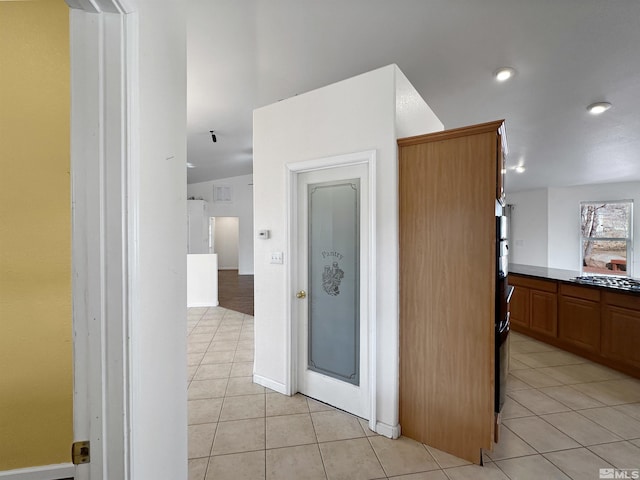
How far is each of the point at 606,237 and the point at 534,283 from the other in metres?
4.30

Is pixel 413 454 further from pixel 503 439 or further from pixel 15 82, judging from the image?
pixel 15 82

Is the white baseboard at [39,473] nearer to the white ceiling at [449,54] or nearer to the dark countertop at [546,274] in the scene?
the white ceiling at [449,54]

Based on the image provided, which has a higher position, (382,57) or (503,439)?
(382,57)

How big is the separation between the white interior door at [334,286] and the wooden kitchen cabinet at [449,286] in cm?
33

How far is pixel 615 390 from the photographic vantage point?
112 inches

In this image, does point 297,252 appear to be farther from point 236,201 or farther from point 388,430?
point 236,201

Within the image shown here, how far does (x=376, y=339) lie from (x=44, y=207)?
84.1 inches

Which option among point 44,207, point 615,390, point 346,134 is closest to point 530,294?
point 615,390

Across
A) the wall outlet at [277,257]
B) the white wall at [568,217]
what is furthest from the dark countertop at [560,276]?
the wall outlet at [277,257]

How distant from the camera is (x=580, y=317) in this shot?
3537mm

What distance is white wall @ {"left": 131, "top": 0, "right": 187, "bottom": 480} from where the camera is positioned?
769 millimetres

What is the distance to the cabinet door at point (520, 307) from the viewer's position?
4.27 meters

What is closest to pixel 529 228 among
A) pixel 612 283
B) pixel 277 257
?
pixel 612 283

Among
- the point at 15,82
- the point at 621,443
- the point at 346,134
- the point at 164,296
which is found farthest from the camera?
the point at 346,134
